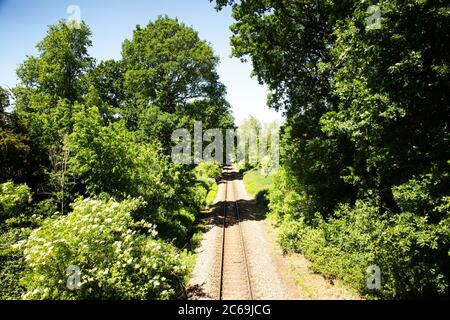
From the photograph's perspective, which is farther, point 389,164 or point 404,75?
point 389,164

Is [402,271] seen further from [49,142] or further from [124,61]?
[124,61]

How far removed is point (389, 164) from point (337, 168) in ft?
15.2

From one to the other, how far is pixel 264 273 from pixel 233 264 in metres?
1.83

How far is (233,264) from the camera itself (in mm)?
13969

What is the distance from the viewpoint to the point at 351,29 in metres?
9.99

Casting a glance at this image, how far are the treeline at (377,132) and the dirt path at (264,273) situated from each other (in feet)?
2.46

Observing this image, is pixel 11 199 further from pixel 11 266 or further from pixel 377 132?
pixel 377 132

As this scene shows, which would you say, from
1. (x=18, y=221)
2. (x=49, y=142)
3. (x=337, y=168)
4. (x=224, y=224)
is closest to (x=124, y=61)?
(x=49, y=142)

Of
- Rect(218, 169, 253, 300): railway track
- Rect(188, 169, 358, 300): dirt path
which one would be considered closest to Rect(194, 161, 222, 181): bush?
Rect(218, 169, 253, 300): railway track

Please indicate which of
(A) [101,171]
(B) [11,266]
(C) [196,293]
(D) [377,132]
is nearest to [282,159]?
(D) [377,132]

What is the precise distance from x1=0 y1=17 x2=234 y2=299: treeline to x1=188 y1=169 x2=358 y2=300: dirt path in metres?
1.13

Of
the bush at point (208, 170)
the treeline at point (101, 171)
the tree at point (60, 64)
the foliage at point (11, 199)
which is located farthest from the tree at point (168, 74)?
the bush at point (208, 170)

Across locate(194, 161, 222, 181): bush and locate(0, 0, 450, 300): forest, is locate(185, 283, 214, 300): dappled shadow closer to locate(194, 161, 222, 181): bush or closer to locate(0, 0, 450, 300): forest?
locate(0, 0, 450, 300): forest
